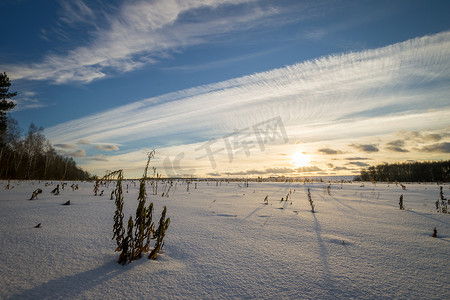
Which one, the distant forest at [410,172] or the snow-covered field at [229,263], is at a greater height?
the distant forest at [410,172]

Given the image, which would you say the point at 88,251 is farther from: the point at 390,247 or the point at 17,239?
the point at 390,247

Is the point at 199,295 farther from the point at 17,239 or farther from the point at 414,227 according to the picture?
the point at 414,227

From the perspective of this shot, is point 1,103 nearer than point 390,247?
No

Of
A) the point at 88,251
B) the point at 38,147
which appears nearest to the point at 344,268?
the point at 88,251

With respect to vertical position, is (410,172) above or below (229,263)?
above

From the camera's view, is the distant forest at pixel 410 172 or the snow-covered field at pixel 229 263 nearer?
the snow-covered field at pixel 229 263

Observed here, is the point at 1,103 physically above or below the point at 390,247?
above

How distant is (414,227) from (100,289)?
3816mm

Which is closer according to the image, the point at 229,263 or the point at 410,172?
the point at 229,263

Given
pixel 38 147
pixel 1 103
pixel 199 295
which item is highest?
pixel 1 103

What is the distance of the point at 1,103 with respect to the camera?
18984mm

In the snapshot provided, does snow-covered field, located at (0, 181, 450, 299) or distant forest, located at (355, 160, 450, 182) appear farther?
distant forest, located at (355, 160, 450, 182)

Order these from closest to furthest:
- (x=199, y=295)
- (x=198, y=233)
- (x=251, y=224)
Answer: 1. (x=199, y=295)
2. (x=198, y=233)
3. (x=251, y=224)

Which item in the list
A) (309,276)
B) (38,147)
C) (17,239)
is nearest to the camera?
(309,276)
